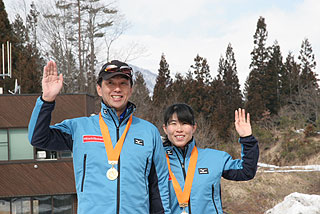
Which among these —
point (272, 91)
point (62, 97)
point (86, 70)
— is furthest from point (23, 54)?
point (272, 91)

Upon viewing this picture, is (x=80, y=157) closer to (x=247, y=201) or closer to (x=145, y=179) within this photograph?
(x=145, y=179)

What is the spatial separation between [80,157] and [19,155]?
42.3 ft

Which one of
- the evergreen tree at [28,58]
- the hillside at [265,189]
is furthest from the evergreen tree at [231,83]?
the evergreen tree at [28,58]

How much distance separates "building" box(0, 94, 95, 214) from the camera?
14086 millimetres

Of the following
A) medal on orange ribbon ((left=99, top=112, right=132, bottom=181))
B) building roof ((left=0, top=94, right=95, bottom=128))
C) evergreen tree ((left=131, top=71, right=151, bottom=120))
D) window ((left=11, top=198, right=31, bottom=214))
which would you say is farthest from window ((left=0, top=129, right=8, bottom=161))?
medal on orange ribbon ((left=99, top=112, right=132, bottom=181))

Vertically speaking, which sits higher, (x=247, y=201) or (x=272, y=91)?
(x=272, y=91)

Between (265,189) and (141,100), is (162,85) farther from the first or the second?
(265,189)

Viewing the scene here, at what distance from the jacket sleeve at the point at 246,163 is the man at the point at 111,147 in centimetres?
82

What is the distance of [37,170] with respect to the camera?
563 inches

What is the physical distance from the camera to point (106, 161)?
239 cm

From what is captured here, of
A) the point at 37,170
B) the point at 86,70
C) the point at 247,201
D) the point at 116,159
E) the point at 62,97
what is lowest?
the point at 247,201

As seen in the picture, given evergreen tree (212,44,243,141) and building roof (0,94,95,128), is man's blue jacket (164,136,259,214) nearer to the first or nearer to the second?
building roof (0,94,95,128)

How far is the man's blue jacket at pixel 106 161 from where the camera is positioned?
2.35 m

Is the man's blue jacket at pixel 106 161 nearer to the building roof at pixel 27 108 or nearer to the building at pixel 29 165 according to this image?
the building roof at pixel 27 108
